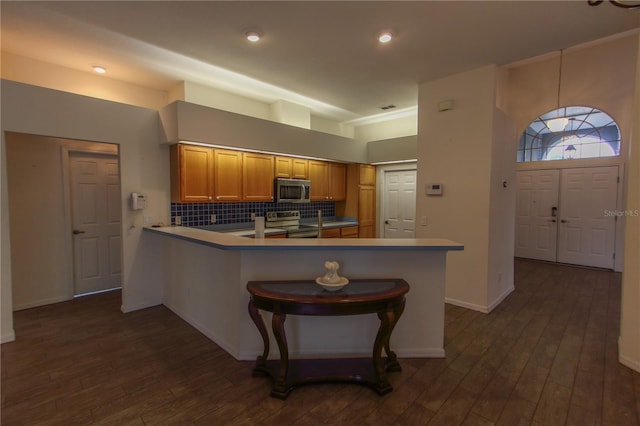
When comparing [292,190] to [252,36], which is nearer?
[252,36]

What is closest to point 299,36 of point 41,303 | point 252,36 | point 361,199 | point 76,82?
point 252,36

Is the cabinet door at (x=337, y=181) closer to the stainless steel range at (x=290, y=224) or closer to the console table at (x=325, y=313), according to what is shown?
the stainless steel range at (x=290, y=224)

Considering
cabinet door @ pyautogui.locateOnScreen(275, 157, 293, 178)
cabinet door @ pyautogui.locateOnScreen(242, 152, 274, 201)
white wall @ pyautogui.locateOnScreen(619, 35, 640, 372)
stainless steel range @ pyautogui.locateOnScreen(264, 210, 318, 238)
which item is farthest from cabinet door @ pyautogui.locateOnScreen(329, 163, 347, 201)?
white wall @ pyautogui.locateOnScreen(619, 35, 640, 372)

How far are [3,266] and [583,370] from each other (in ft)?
17.3

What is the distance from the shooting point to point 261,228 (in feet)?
10.3

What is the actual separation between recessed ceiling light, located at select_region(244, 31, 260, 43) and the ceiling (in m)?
0.05

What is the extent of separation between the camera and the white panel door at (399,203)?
18.7 ft

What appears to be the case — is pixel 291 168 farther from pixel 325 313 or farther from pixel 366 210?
pixel 325 313

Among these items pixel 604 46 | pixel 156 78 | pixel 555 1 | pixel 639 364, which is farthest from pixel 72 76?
pixel 604 46

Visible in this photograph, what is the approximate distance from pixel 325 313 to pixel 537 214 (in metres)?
6.48

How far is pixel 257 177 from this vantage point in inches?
181

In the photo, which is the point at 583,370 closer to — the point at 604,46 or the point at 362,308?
the point at 362,308

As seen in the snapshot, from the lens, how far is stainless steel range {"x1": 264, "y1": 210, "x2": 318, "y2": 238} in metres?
4.96

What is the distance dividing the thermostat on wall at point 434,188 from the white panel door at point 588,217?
13.4 feet
